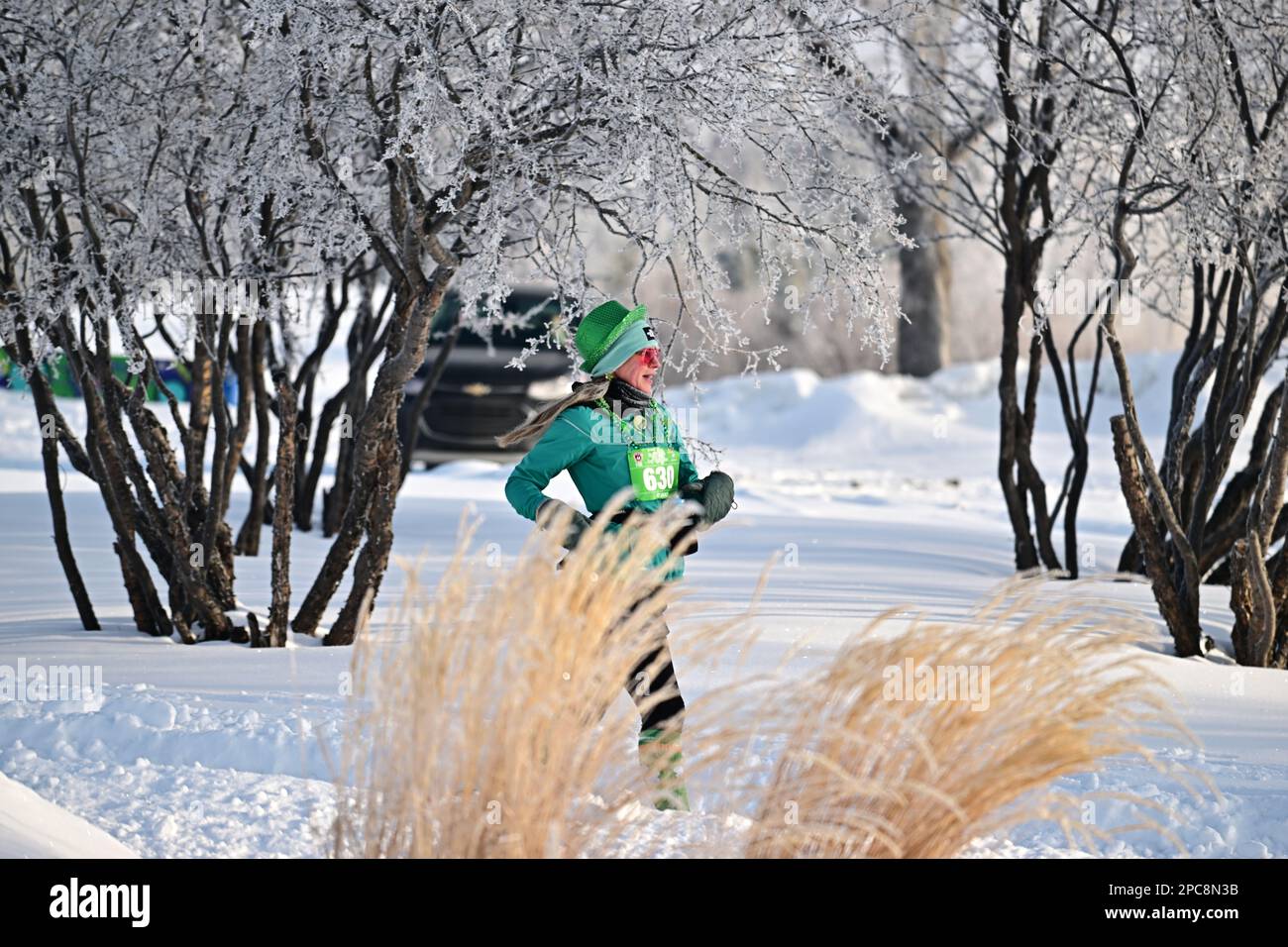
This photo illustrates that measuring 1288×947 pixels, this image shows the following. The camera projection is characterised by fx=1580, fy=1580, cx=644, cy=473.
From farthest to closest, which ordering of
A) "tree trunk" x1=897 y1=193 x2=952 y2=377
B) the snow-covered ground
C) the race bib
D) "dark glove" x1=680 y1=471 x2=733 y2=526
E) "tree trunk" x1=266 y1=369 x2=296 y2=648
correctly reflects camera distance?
"tree trunk" x1=897 y1=193 x2=952 y2=377 < "tree trunk" x1=266 y1=369 x2=296 y2=648 < the snow-covered ground < the race bib < "dark glove" x1=680 y1=471 x2=733 y2=526

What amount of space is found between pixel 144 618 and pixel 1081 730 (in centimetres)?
533

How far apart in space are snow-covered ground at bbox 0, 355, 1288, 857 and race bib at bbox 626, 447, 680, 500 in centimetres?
78

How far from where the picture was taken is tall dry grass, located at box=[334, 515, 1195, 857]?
308cm

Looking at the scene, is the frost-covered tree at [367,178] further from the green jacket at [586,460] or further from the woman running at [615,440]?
the green jacket at [586,460]

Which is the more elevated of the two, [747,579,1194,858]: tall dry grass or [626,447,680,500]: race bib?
[626,447,680,500]: race bib

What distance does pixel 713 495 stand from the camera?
426cm

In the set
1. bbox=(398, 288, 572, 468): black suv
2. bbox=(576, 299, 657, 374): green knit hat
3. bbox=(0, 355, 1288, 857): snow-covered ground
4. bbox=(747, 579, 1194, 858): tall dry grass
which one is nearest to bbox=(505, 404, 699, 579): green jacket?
Answer: bbox=(576, 299, 657, 374): green knit hat

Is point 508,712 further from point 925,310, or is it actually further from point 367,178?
point 925,310

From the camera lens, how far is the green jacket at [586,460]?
4.34 m

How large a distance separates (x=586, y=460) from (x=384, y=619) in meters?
3.39

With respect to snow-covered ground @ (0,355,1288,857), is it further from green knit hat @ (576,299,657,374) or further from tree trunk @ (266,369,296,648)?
green knit hat @ (576,299,657,374)

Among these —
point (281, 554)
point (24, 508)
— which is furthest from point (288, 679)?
point (24, 508)

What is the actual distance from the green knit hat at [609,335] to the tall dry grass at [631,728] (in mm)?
1135

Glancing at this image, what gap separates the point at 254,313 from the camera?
705 centimetres
